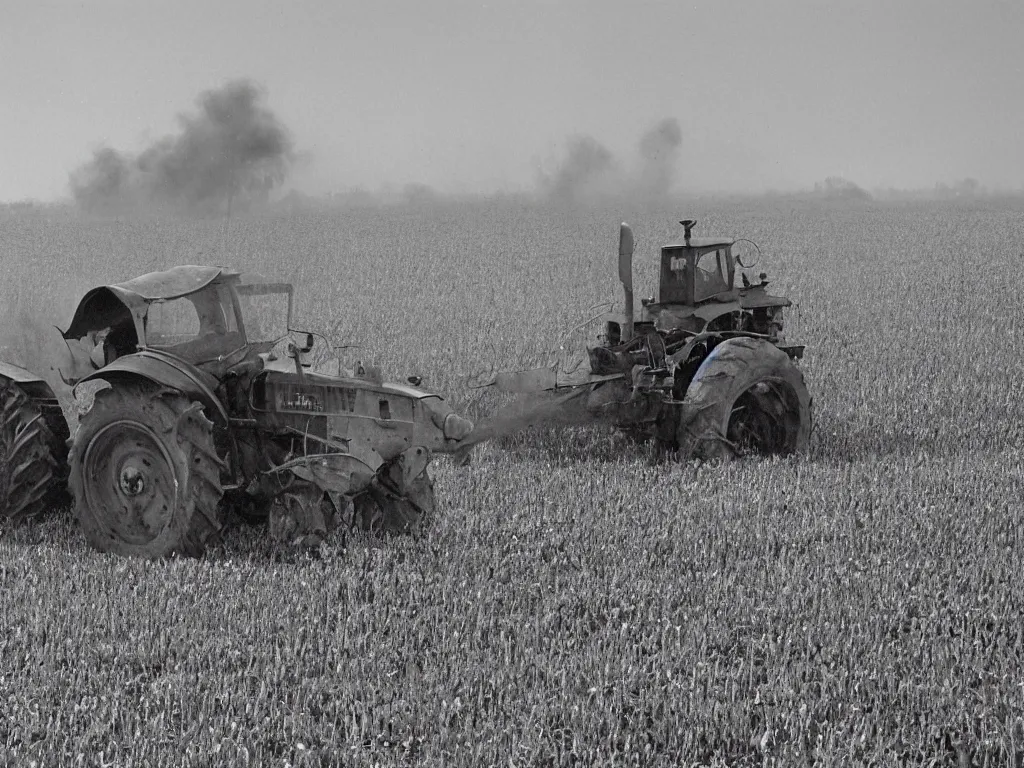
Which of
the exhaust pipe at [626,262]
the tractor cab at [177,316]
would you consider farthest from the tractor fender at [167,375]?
the exhaust pipe at [626,262]

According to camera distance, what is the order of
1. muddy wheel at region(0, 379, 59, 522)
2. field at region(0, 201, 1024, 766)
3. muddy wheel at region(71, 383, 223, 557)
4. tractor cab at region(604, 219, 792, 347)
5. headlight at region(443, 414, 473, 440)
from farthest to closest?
→ tractor cab at region(604, 219, 792, 347)
muddy wheel at region(0, 379, 59, 522)
headlight at region(443, 414, 473, 440)
muddy wheel at region(71, 383, 223, 557)
field at region(0, 201, 1024, 766)

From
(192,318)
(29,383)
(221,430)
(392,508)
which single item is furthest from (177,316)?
(392,508)

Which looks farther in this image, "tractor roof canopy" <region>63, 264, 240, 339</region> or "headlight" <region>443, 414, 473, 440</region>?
"headlight" <region>443, 414, 473, 440</region>

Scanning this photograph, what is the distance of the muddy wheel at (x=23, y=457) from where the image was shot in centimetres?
772

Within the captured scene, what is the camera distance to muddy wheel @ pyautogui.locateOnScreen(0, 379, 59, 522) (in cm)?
772

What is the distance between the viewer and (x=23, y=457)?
7750 millimetres

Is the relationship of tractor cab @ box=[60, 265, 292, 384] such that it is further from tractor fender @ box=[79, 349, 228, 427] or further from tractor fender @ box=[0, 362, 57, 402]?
tractor fender @ box=[0, 362, 57, 402]

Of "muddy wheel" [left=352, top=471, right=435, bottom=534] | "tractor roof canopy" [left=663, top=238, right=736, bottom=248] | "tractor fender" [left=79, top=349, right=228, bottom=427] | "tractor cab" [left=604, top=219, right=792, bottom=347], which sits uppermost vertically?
"tractor roof canopy" [left=663, top=238, right=736, bottom=248]

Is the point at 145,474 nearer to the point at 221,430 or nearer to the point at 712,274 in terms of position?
the point at 221,430

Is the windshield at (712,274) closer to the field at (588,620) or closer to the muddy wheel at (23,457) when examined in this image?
the field at (588,620)

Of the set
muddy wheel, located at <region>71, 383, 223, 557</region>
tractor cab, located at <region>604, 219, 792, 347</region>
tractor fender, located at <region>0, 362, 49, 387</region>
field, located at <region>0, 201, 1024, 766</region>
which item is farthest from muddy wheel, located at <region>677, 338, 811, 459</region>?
tractor fender, located at <region>0, 362, 49, 387</region>

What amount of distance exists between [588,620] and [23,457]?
4.37 meters

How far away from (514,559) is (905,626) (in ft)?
7.62

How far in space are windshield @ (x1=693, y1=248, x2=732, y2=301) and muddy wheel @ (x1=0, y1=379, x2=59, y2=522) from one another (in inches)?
237
